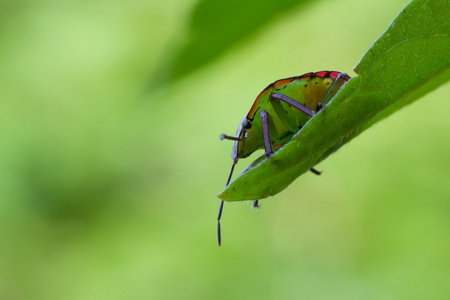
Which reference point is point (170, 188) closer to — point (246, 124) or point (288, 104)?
point (246, 124)

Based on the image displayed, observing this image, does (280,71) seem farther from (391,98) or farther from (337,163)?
(391,98)

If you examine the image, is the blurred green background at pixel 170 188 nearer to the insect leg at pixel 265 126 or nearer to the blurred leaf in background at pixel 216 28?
the insect leg at pixel 265 126

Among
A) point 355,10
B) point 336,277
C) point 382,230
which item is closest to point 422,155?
point 382,230

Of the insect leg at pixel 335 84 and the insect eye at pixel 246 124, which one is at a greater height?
the insect leg at pixel 335 84

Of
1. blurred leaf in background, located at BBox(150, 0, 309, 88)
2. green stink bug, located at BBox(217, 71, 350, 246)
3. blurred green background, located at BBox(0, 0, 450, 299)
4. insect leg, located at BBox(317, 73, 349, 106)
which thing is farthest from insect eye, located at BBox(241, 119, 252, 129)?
blurred green background, located at BBox(0, 0, 450, 299)

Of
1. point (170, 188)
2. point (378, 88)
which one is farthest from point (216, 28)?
point (170, 188)

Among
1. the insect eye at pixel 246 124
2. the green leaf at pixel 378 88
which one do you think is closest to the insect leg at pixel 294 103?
the insect eye at pixel 246 124
